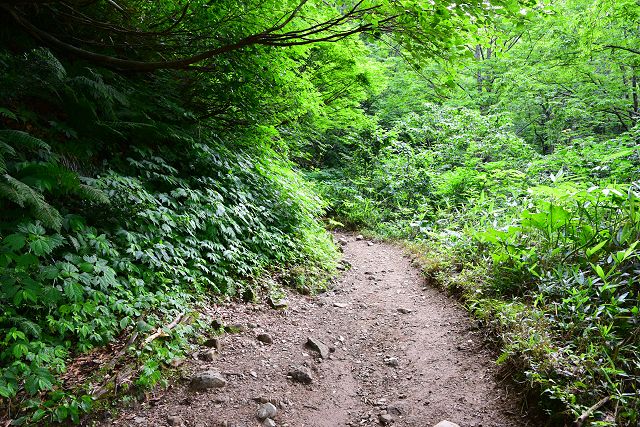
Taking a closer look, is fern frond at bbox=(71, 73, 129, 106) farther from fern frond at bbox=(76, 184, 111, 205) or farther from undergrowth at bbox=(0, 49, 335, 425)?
fern frond at bbox=(76, 184, 111, 205)

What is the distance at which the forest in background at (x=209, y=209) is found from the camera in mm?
2988

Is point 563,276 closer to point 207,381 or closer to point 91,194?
point 207,381

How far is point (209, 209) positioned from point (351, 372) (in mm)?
3038

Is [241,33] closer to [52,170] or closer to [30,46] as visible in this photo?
[30,46]

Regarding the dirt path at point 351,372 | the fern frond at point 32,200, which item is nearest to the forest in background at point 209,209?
the fern frond at point 32,200

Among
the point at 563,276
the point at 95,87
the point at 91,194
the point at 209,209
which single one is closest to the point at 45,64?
the point at 95,87

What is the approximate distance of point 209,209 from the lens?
537cm

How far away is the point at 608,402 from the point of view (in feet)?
8.96

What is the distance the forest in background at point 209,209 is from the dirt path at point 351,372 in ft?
1.03

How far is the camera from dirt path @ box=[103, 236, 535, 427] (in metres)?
3.22

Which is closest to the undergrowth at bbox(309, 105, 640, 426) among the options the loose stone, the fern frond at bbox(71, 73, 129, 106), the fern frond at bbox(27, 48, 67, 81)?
the loose stone

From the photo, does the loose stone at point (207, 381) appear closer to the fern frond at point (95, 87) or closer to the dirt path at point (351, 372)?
the dirt path at point (351, 372)

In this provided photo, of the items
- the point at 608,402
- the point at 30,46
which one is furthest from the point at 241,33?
the point at 608,402

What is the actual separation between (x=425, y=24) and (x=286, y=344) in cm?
403
